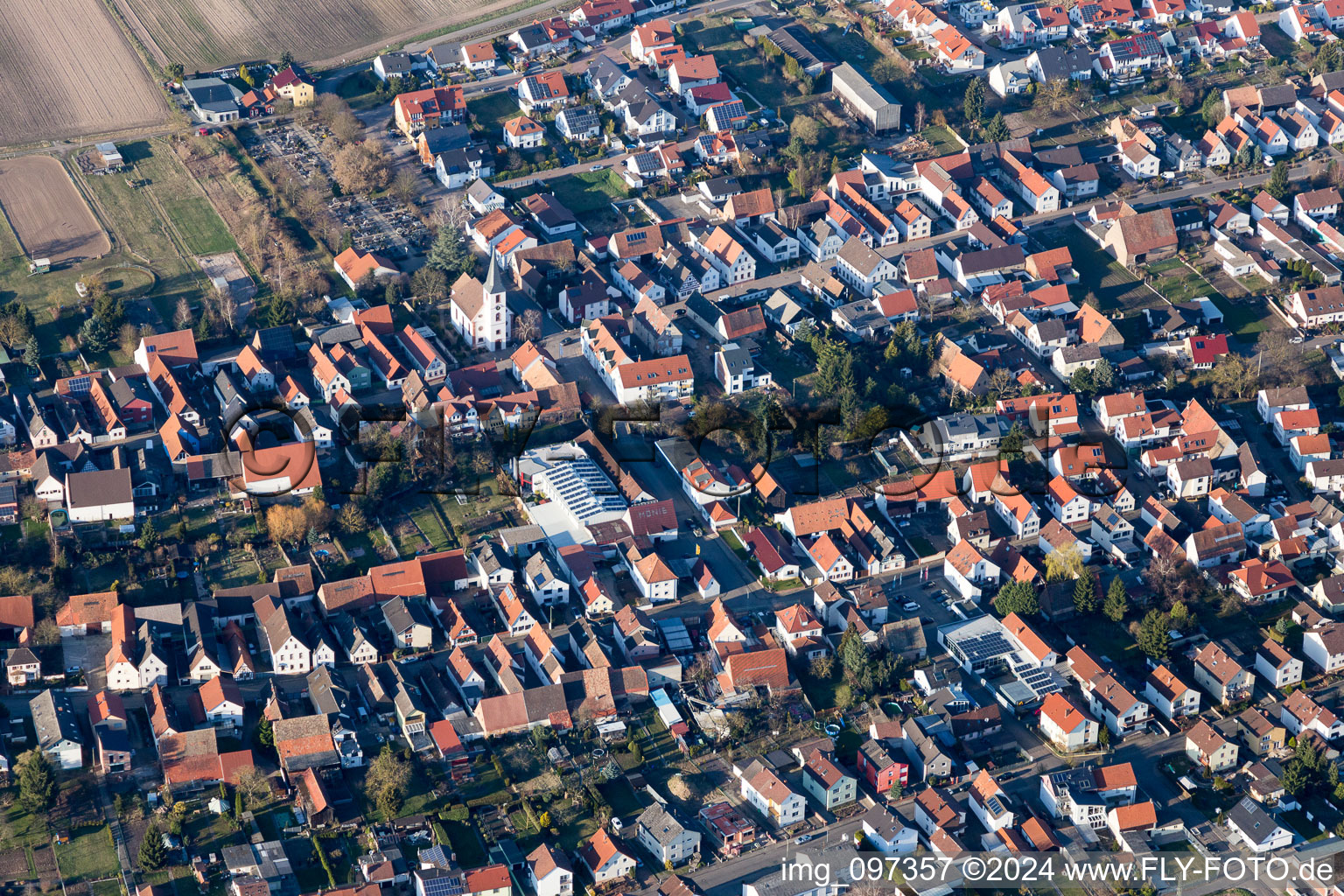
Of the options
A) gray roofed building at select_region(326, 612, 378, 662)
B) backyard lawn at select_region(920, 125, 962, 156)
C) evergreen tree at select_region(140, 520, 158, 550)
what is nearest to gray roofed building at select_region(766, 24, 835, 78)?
backyard lawn at select_region(920, 125, 962, 156)

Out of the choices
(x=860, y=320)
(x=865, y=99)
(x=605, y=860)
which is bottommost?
(x=605, y=860)

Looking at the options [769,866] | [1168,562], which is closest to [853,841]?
[769,866]

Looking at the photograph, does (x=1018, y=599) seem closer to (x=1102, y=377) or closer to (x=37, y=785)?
(x=1102, y=377)

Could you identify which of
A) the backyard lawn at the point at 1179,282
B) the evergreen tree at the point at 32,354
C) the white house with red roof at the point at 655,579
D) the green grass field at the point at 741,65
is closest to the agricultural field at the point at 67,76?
the evergreen tree at the point at 32,354

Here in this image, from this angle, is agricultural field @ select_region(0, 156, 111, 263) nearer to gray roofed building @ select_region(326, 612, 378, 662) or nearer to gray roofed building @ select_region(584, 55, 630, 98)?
gray roofed building @ select_region(584, 55, 630, 98)

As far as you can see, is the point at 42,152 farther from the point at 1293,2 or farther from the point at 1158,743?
the point at 1293,2

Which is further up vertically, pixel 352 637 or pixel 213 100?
pixel 213 100

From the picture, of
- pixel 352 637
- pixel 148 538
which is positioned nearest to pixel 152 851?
pixel 352 637
